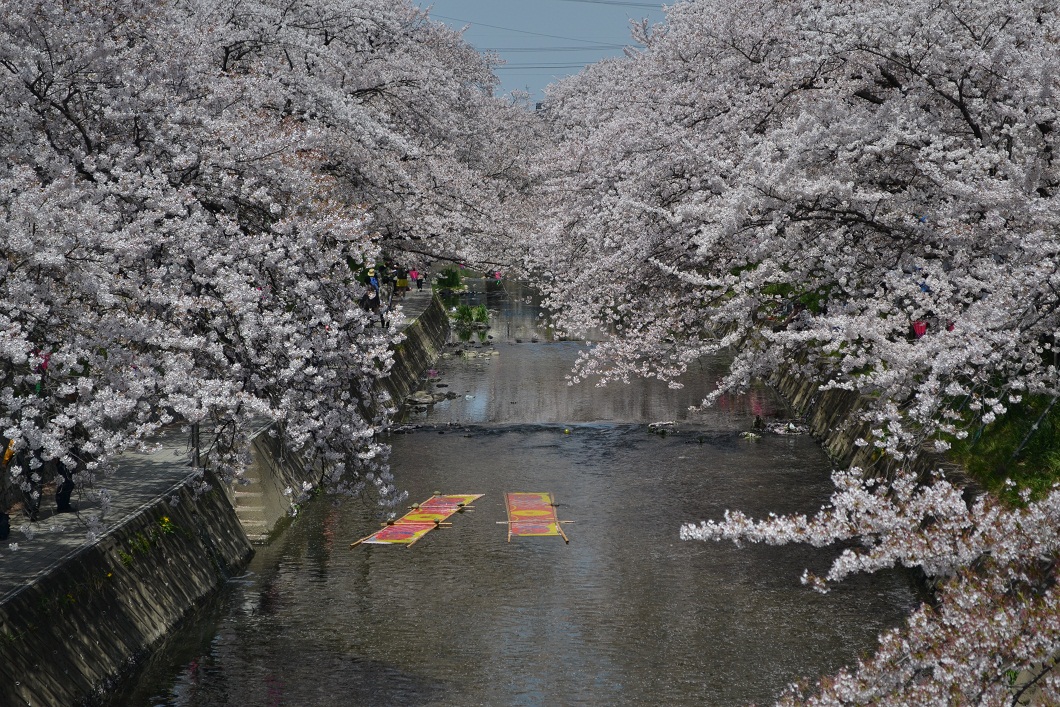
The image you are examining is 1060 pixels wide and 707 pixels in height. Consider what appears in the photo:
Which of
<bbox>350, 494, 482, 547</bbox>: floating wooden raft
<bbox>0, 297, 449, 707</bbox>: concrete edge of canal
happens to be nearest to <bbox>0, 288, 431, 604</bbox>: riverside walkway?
<bbox>0, 297, 449, 707</bbox>: concrete edge of canal

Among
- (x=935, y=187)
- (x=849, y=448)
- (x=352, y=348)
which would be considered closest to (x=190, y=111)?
(x=352, y=348)

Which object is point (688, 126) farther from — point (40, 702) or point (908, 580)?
point (40, 702)

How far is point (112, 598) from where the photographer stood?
13.4m

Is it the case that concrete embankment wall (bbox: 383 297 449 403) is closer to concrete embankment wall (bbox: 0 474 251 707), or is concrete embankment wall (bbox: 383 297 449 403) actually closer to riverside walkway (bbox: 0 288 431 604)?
riverside walkway (bbox: 0 288 431 604)

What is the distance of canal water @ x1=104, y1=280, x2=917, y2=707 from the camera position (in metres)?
13.5

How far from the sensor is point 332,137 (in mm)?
25484

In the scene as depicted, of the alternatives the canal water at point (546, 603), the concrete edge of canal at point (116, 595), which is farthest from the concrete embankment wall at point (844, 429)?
the concrete edge of canal at point (116, 595)

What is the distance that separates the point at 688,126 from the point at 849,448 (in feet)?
24.2

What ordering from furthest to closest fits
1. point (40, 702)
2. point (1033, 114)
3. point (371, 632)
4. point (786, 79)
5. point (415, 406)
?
point (415, 406) < point (786, 79) < point (371, 632) < point (1033, 114) < point (40, 702)

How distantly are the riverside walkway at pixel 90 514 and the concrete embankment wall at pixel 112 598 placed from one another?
150mm

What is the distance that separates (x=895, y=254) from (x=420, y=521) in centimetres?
921

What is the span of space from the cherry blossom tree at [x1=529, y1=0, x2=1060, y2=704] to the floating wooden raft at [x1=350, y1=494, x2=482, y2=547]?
4.71 meters

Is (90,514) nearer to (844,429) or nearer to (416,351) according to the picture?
(844,429)

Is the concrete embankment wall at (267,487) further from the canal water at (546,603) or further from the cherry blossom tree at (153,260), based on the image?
the cherry blossom tree at (153,260)
